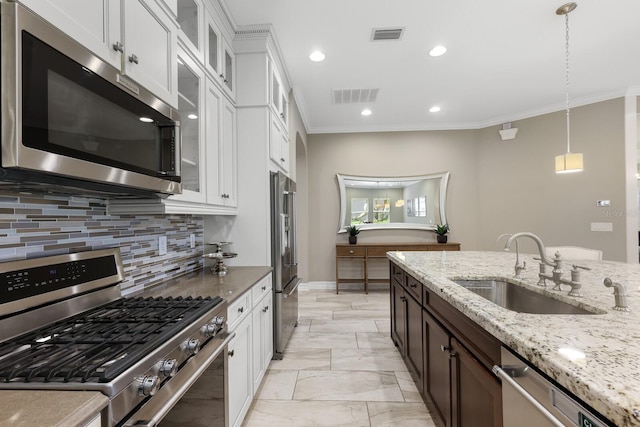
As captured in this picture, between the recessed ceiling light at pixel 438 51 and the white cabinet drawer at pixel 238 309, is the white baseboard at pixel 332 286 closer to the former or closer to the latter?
the white cabinet drawer at pixel 238 309

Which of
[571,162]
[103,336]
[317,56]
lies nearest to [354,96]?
[317,56]

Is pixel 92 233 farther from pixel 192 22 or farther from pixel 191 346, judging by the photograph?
pixel 192 22

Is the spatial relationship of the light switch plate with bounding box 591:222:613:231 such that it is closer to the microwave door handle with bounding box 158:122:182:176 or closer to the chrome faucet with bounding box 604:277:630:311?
the chrome faucet with bounding box 604:277:630:311

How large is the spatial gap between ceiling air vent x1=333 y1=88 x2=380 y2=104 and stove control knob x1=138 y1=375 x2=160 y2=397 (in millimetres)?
3682

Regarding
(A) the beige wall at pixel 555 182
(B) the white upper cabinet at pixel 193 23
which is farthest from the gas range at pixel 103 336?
(A) the beige wall at pixel 555 182

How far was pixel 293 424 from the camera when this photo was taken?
185cm

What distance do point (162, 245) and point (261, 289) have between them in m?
0.75

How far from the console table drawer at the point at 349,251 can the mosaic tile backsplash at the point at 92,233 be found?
307cm

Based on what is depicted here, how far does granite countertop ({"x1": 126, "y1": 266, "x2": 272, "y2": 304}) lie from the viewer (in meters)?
1.64

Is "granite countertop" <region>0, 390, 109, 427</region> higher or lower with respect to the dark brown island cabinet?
higher

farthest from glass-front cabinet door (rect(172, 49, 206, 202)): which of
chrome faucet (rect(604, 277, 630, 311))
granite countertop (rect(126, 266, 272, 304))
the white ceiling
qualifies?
chrome faucet (rect(604, 277, 630, 311))

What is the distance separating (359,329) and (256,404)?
1.61 meters

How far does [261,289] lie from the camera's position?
2.19 metres

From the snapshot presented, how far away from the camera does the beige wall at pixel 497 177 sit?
407 cm
